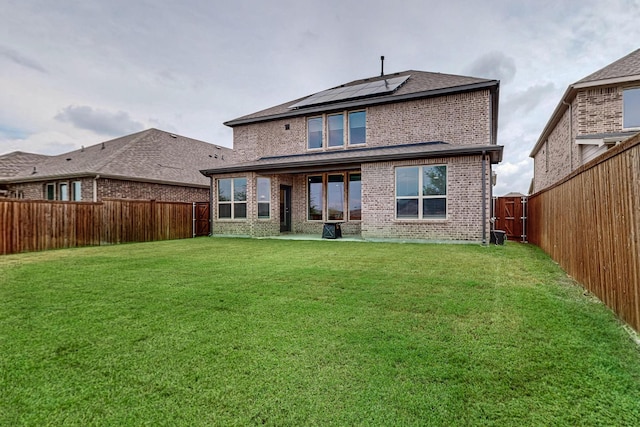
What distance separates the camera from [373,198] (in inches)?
455

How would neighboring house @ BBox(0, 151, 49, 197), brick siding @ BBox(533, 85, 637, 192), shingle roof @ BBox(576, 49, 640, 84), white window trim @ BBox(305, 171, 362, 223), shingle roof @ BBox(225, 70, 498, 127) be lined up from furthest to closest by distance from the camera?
neighboring house @ BBox(0, 151, 49, 197)
white window trim @ BBox(305, 171, 362, 223)
shingle roof @ BBox(225, 70, 498, 127)
brick siding @ BBox(533, 85, 637, 192)
shingle roof @ BBox(576, 49, 640, 84)

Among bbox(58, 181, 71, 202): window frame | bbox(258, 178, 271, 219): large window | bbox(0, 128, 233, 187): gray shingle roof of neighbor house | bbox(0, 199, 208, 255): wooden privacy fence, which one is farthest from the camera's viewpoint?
bbox(58, 181, 71, 202): window frame

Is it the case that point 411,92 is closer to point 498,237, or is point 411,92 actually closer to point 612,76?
point 498,237

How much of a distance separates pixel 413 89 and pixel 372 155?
4.05m

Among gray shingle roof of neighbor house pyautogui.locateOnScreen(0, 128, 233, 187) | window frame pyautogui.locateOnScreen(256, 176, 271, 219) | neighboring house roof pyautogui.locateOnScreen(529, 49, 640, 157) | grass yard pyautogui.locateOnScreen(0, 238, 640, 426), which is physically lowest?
grass yard pyautogui.locateOnScreen(0, 238, 640, 426)

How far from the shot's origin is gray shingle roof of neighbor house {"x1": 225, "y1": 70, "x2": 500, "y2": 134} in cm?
1165

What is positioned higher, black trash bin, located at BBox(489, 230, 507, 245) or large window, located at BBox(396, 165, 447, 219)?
large window, located at BBox(396, 165, 447, 219)

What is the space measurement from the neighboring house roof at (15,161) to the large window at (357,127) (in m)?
20.9

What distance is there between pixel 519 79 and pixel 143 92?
20874mm

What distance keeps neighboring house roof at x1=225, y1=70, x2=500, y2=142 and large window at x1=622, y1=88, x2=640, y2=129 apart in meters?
4.11

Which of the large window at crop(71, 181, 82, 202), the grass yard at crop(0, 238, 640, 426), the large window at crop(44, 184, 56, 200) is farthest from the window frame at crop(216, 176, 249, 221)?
the large window at crop(44, 184, 56, 200)

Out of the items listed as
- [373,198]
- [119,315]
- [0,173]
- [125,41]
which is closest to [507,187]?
[373,198]

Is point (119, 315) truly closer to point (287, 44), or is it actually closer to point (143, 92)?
point (287, 44)

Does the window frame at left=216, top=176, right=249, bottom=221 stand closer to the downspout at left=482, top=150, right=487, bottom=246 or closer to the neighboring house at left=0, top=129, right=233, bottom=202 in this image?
the neighboring house at left=0, top=129, right=233, bottom=202
